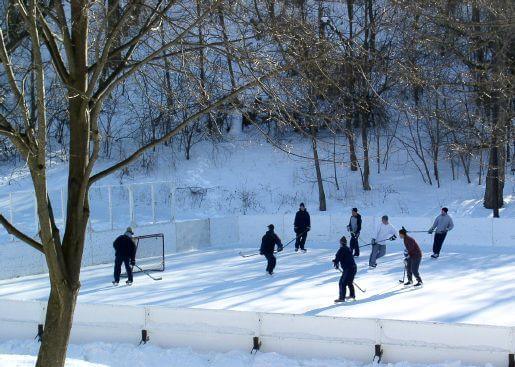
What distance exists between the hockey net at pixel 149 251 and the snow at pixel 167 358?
897 centimetres

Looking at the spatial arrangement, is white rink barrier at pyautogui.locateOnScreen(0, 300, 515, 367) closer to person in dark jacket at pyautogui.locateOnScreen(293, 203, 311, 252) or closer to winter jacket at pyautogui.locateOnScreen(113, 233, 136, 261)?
winter jacket at pyautogui.locateOnScreen(113, 233, 136, 261)

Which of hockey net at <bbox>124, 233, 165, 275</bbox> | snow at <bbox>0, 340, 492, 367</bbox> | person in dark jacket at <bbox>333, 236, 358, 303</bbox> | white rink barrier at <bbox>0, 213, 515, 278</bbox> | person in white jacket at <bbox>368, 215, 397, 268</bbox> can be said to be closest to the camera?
snow at <bbox>0, 340, 492, 367</bbox>

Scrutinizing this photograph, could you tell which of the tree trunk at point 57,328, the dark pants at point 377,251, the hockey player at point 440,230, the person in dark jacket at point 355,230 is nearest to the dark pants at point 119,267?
the dark pants at point 377,251

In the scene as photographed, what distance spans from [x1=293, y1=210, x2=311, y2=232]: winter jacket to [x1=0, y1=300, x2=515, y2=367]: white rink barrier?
11.5m

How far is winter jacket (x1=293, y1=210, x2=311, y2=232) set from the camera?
24.4 m

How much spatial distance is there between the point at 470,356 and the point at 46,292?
10674 mm

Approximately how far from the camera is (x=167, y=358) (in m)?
12.7

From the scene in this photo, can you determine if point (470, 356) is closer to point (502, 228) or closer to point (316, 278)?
point (316, 278)

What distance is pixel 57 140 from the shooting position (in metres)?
37.2

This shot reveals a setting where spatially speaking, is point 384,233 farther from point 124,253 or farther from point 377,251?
point 124,253

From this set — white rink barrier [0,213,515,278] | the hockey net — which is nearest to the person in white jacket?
white rink barrier [0,213,515,278]

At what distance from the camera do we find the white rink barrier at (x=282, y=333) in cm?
1155

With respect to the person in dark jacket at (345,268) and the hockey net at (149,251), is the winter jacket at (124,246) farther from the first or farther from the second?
the person in dark jacket at (345,268)

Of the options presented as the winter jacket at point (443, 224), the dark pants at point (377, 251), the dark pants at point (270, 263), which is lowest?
the dark pants at point (270, 263)
